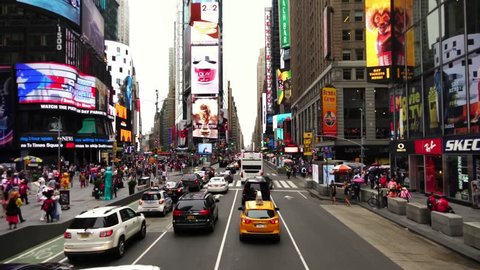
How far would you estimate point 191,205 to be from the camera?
55.9ft

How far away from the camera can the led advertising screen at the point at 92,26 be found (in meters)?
73.1

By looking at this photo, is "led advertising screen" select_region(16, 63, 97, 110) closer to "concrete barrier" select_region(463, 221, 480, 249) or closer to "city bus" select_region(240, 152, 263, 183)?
"city bus" select_region(240, 152, 263, 183)

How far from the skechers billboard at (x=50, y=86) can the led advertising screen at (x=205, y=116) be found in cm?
6195

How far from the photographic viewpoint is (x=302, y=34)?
10925cm

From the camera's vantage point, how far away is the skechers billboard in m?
57.3

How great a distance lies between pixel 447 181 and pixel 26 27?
6149cm

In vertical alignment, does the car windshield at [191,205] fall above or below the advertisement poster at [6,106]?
below

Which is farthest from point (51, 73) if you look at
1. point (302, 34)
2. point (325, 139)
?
point (302, 34)

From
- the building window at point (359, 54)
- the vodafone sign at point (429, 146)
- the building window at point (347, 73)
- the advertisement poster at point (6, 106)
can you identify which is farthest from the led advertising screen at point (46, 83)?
the vodafone sign at point (429, 146)

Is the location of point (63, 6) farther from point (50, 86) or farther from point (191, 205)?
point (191, 205)

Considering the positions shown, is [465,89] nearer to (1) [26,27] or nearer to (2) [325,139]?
(2) [325,139]

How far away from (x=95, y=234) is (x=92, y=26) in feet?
241

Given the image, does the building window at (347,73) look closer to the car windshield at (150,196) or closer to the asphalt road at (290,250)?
the asphalt road at (290,250)

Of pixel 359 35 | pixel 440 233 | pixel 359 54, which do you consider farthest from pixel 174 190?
pixel 359 35
